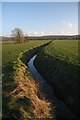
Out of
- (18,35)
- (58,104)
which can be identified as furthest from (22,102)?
(18,35)

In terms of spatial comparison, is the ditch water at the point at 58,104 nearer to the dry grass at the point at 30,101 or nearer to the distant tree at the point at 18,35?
the dry grass at the point at 30,101

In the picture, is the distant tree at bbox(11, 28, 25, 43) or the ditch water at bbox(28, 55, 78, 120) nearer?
the ditch water at bbox(28, 55, 78, 120)

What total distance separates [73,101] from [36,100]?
341cm

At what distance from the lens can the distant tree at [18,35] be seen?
11009 centimetres

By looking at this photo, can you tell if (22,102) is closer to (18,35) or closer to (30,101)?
(30,101)

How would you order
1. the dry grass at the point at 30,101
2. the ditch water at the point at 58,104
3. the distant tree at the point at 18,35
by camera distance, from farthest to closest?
the distant tree at the point at 18,35, the ditch water at the point at 58,104, the dry grass at the point at 30,101

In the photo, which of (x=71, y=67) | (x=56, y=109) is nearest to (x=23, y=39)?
(x=71, y=67)

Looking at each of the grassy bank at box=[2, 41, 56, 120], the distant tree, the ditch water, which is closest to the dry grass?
the grassy bank at box=[2, 41, 56, 120]

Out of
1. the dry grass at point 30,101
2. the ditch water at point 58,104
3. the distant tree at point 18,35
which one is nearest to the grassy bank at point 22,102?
the dry grass at point 30,101

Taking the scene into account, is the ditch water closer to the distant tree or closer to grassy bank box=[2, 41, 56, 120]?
grassy bank box=[2, 41, 56, 120]

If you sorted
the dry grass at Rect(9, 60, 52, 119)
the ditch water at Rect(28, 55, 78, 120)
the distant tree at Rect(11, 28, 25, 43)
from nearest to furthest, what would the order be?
the dry grass at Rect(9, 60, 52, 119), the ditch water at Rect(28, 55, 78, 120), the distant tree at Rect(11, 28, 25, 43)

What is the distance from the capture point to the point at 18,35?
113000 millimetres

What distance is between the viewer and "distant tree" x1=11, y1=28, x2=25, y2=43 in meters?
110

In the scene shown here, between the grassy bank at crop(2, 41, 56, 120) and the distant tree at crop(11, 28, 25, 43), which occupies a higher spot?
the distant tree at crop(11, 28, 25, 43)
